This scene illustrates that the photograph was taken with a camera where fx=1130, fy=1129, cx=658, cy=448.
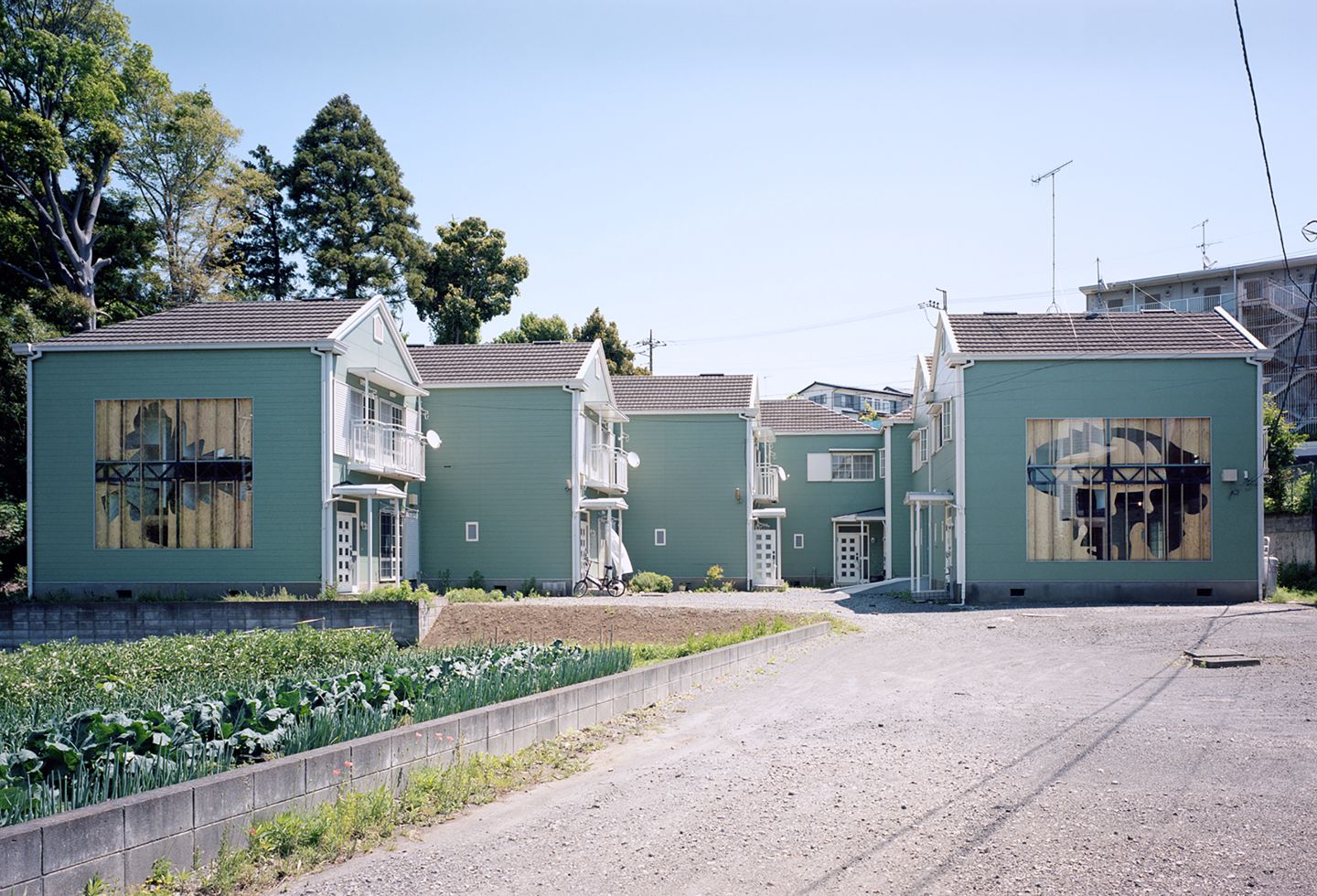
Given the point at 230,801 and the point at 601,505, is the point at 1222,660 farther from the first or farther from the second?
the point at 601,505

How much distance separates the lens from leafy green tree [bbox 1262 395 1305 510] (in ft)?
107

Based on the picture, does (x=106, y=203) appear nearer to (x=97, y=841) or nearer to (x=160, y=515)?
(x=160, y=515)

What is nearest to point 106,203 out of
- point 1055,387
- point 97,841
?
point 1055,387

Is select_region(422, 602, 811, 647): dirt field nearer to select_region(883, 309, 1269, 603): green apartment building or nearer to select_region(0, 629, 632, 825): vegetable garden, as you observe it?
select_region(883, 309, 1269, 603): green apartment building

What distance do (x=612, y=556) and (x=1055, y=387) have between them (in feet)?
41.5

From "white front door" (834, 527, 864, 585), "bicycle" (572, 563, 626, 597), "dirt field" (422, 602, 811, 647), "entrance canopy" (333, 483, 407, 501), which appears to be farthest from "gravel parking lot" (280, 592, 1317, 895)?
"white front door" (834, 527, 864, 585)

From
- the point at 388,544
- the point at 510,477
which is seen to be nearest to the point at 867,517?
the point at 510,477

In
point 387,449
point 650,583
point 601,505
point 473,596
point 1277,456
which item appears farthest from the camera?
point 1277,456

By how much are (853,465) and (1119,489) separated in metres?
14.7

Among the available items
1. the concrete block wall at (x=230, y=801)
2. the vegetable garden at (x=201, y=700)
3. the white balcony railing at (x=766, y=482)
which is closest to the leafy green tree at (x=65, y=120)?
the white balcony railing at (x=766, y=482)

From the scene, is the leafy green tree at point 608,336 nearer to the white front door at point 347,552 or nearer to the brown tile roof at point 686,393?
the brown tile roof at point 686,393

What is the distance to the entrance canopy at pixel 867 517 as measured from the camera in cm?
3975

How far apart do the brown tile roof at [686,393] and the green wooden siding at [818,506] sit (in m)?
5.29

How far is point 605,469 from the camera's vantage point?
3406 cm
